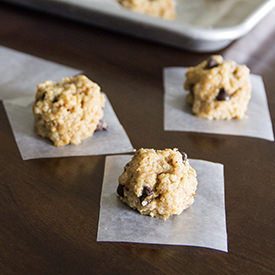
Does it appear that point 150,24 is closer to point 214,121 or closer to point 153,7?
point 153,7

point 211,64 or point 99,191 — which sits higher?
point 211,64

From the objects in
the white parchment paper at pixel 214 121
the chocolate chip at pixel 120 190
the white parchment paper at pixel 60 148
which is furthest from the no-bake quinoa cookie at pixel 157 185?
the white parchment paper at pixel 214 121

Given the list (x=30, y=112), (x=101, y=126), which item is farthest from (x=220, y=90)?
(x=30, y=112)

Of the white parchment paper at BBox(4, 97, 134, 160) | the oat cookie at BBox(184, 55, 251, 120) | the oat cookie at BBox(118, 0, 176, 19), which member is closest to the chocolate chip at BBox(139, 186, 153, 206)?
the white parchment paper at BBox(4, 97, 134, 160)

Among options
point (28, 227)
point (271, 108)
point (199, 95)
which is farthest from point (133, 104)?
point (28, 227)

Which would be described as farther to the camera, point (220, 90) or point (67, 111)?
point (220, 90)

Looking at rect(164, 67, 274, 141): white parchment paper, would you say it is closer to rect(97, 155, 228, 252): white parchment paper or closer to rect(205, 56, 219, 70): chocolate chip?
rect(205, 56, 219, 70): chocolate chip
